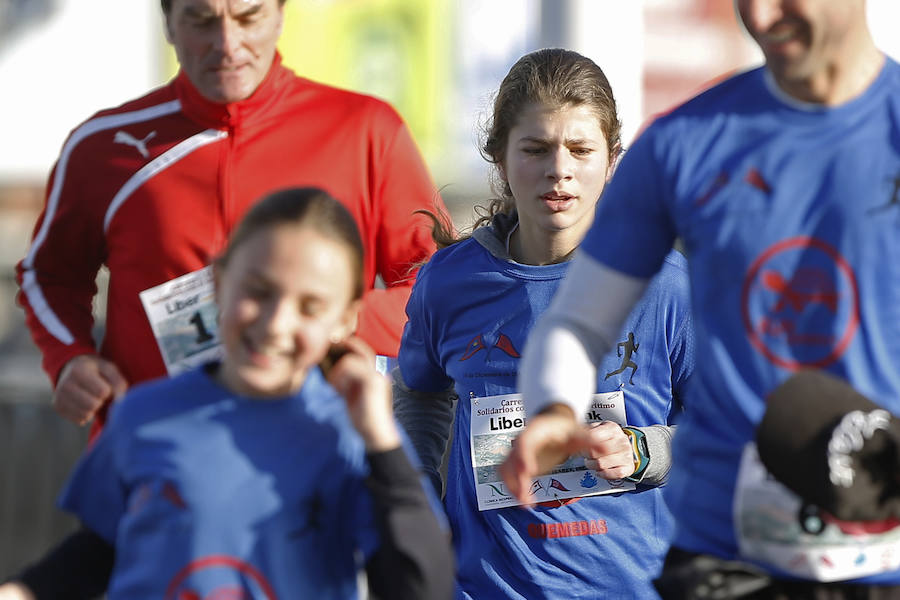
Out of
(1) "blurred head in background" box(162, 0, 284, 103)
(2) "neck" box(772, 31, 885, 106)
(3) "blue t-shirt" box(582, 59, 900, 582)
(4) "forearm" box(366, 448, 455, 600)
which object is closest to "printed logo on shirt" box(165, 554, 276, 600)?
(4) "forearm" box(366, 448, 455, 600)

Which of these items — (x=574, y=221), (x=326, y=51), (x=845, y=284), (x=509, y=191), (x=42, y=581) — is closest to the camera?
(x=845, y=284)

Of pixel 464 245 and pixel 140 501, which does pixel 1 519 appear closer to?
pixel 464 245

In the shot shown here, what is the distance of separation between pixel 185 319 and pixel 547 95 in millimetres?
994

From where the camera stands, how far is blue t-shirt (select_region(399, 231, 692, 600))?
3.56 m

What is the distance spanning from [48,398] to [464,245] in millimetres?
4700

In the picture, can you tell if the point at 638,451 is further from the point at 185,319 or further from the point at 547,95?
the point at 185,319

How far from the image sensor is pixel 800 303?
2.36m

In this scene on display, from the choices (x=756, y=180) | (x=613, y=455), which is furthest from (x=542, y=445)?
(x=613, y=455)

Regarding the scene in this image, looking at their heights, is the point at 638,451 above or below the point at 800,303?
below

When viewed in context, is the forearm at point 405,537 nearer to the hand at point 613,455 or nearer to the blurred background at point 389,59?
the hand at point 613,455

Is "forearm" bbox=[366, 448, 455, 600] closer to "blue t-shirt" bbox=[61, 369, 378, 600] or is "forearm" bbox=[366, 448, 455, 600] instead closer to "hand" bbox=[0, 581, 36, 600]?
"blue t-shirt" bbox=[61, 369, 378, 600]

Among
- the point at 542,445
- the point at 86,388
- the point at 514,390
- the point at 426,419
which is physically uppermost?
the point at 542,445

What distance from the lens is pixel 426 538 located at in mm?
2393

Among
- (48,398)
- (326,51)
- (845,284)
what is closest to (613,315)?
(845,284)
